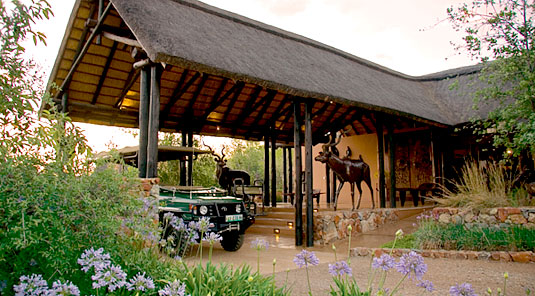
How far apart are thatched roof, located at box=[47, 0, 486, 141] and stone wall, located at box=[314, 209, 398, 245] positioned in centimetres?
239

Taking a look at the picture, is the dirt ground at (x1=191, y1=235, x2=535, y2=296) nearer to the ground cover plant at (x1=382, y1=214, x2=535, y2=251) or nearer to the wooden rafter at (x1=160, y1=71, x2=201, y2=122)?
the ground cover plant at (x1=382, y1=214, x2=535, y2=251)

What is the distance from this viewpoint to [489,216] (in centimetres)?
772

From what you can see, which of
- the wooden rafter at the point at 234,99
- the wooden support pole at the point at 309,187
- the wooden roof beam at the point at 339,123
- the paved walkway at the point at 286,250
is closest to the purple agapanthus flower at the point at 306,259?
the paved walkway at the point at 286,250

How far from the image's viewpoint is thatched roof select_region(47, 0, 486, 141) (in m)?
6.86

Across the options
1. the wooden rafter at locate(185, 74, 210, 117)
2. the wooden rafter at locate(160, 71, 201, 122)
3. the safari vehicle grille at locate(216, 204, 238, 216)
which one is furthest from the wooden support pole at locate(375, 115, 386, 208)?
the safari vehicle grille at locate(216, 204, 238, 216)

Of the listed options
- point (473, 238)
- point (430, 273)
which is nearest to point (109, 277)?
point (430, 273)

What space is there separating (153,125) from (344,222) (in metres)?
4.88

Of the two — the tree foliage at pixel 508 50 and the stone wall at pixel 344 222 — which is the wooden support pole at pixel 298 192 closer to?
the stone wall at pixel 344 222

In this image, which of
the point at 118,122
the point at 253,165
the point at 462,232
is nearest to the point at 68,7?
the point at 118,122

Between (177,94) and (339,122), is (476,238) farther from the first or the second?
(339,122)

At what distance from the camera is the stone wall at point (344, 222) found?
28.8 ft

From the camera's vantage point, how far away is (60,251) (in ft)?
7.73

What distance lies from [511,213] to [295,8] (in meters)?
11.2

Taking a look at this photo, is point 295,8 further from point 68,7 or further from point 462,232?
point 462,232
